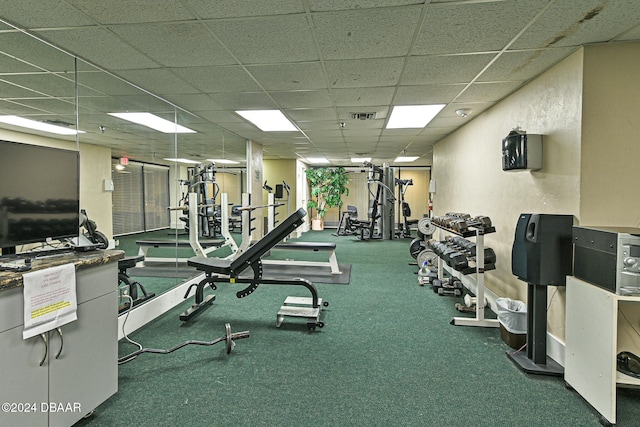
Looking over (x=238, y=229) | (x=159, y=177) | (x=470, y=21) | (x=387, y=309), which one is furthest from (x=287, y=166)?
(x=470, y=21)

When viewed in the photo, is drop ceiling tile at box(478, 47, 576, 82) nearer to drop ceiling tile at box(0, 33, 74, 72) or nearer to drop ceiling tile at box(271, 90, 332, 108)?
drop ceiling tile at box(271, 90, 332, 108)

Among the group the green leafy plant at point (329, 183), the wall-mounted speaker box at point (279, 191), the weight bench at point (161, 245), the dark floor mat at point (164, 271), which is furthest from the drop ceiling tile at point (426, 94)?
the green leafy plant at point (329, 183)

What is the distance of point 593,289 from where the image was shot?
1891mm

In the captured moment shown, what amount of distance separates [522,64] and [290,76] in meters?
2.03

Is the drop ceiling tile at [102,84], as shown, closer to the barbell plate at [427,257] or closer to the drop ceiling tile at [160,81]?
the drop ceiling tile at [160,81]

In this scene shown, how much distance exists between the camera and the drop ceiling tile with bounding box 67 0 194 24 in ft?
5.78

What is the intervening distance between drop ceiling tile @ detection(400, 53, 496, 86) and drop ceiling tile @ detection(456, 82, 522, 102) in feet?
0.92

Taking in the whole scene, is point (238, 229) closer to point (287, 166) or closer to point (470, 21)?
point (287, 166)

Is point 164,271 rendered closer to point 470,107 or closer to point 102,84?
point 102,84

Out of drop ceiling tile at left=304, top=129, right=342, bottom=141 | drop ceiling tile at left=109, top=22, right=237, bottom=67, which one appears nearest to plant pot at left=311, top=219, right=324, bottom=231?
drop ceiling tile at left=304, top=129, right=342, bottom=141

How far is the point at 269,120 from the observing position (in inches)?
183

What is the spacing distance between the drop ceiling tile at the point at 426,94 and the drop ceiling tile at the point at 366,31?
92cm

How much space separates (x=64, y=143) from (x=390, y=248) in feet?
22.1

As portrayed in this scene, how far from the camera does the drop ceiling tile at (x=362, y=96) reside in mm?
3260
